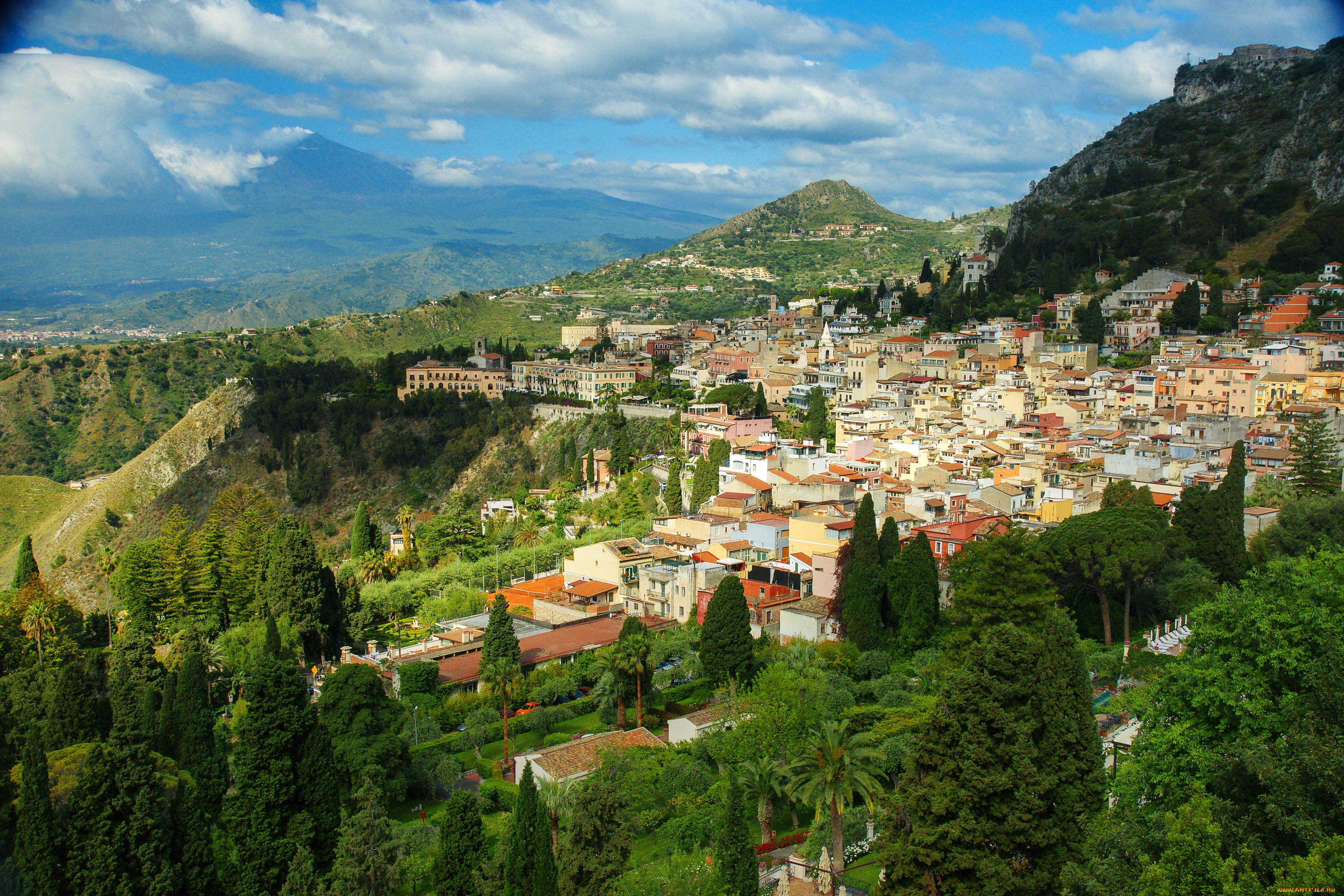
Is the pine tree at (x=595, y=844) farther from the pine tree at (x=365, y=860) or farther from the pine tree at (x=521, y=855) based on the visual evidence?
the pine tree at (x=365, y=860)

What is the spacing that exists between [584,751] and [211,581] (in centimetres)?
2071

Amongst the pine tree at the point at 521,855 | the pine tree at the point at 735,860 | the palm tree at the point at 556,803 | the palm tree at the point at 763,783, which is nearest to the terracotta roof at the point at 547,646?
the palm tree at the point at 556,803

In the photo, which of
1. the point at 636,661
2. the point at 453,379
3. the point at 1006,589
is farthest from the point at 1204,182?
the point at 636,661

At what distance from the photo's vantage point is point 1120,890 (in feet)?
34.0

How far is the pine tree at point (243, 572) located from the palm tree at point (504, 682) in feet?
43.5

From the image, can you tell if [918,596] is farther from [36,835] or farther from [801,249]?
[801,249]

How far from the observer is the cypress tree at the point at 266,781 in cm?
1617

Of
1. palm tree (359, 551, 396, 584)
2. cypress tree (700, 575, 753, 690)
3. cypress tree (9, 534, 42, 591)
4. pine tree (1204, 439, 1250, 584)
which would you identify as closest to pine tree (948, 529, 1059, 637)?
cypress tree (700, 575, 753, 690)

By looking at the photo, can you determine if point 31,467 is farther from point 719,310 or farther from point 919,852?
point 919,852

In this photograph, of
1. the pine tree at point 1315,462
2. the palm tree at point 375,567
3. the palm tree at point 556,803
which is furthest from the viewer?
the palm tree at point 375,567

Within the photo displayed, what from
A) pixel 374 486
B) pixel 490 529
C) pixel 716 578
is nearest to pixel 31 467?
pixel 374 486

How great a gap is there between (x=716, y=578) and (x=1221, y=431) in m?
21.0

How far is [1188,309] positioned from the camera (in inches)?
2228

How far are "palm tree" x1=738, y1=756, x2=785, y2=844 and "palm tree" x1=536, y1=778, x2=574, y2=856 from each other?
3093 millimetres
